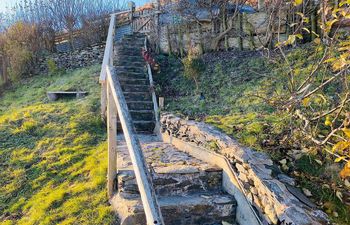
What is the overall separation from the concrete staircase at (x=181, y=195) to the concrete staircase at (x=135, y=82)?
2.48m

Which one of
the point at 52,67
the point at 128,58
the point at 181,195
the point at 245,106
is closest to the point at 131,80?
the point at 128,58

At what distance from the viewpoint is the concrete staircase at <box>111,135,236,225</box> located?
10.1 feet

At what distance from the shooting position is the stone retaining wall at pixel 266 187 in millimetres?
2322

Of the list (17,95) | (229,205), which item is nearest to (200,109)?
(229,205)

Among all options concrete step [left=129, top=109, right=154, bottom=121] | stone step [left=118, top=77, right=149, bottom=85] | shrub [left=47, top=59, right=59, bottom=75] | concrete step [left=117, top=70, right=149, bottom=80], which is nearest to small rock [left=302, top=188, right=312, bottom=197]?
concrete step [left=129, top=109, right=154, bottom=121]

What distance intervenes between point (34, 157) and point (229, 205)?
3648 millimetres

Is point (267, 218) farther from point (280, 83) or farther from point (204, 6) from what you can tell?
point (204, 6)

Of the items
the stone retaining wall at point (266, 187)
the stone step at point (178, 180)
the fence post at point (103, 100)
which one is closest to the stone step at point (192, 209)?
the stone step at point (178, 180)

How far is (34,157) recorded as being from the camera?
17.4 feet

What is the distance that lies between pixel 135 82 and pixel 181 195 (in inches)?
171

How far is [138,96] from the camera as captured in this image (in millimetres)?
6828

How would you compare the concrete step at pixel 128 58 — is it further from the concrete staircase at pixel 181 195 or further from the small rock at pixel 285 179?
the small rock at pixel 285 179

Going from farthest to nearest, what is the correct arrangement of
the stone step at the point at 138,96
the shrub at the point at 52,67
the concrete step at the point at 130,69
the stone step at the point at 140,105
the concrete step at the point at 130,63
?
the shrub at the point at 52,67
the concrete step at the point at 130,63
the concrete step at the point at 130,69
the stone step at the point at 138,96
the stone step at the point at 140,105

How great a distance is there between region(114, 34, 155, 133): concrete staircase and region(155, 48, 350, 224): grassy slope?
42cm
